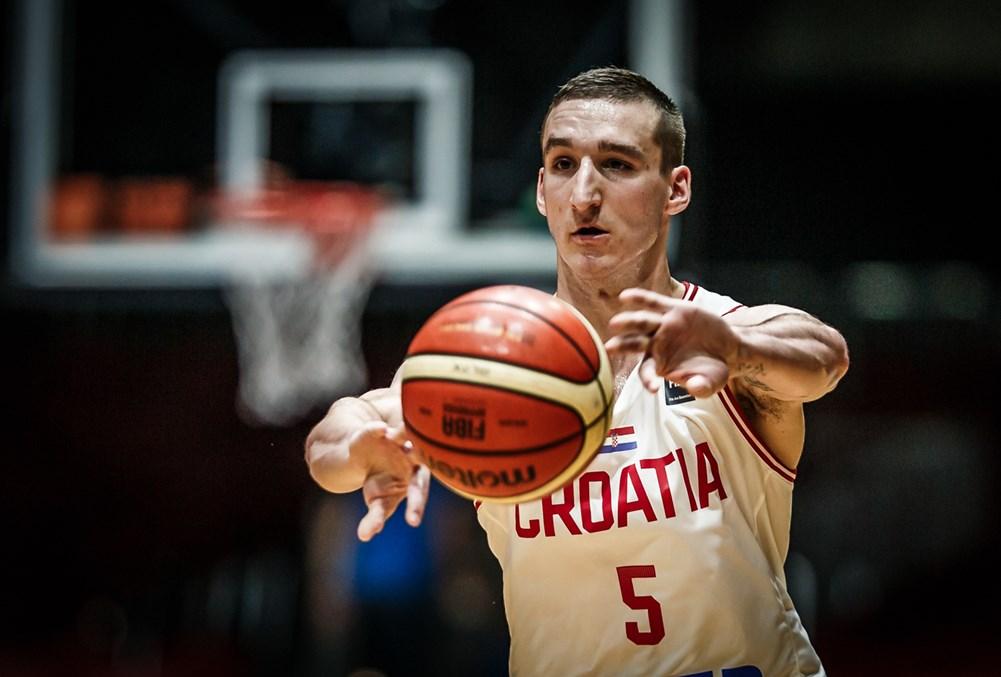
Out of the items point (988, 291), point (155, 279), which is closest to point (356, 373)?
point (155, 279)

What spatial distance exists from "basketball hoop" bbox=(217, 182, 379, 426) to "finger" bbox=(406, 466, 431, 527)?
429cm

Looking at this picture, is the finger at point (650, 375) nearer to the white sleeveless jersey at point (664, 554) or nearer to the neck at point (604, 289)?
the white sleeveless jersey at point (664, 554)

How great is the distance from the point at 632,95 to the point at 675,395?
2.58 feet

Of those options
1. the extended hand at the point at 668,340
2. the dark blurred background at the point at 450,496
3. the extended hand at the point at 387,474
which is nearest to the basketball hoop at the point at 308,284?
the dark blurred background at the point at 450,496

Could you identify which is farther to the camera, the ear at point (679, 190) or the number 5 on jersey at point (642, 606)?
the ear at point (679, 190)

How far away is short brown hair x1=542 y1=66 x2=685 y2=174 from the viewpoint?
318 centimetres

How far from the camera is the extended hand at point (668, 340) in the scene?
2412mm

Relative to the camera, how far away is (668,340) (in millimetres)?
2432

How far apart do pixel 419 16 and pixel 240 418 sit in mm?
5137

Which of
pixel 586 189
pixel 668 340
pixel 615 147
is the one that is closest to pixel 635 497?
pixel 668 340

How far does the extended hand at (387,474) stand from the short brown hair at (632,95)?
0.98m

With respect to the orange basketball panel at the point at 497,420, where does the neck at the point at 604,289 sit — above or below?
above

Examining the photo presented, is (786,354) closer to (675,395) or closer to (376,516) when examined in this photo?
(675,395)

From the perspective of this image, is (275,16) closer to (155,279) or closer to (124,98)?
(124,98)
